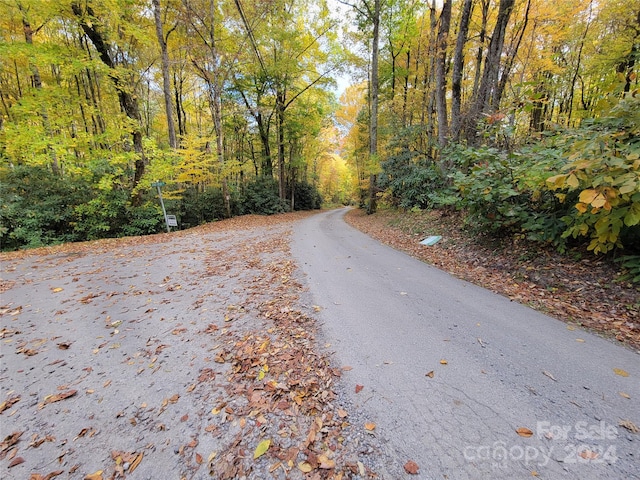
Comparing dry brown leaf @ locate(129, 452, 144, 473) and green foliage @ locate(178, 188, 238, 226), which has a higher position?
green foliage @ locate(178, 188, 238, 226)

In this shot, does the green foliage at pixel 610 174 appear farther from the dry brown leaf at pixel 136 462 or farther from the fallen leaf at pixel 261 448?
the dry brown leaf at pixel 136 462

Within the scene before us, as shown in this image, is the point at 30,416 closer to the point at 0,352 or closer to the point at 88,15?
the point at 0,352

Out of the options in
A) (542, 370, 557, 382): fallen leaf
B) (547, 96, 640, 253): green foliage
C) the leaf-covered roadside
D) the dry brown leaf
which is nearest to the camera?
the dry brown leaf

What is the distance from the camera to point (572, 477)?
1.39m

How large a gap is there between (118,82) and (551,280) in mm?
14573

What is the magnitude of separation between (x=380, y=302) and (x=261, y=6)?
14.6 meters

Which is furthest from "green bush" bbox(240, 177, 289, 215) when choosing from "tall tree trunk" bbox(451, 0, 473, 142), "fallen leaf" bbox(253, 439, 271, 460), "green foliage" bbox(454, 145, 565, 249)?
"fallen leaf" bbox(253, 439, 271, 460)

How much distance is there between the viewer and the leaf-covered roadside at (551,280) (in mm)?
2885

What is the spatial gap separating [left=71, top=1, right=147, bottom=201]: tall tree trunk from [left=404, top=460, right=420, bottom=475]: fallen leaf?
12224mm

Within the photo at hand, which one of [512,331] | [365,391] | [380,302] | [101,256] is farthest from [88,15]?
[512,331]

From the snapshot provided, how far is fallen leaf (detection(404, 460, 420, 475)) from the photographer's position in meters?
1.46

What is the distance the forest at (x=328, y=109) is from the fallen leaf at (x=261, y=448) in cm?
358

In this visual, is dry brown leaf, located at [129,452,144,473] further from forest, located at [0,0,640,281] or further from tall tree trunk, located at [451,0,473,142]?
tall tree trunk, located at [451,0,473,142]

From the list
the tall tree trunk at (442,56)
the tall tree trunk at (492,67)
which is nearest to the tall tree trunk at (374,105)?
the tall tree trunk at (442,56)
